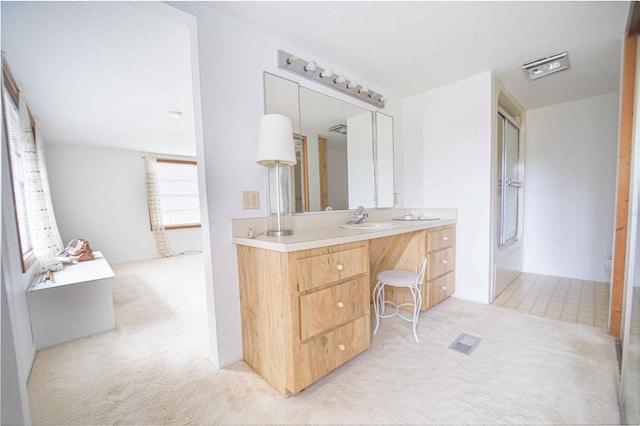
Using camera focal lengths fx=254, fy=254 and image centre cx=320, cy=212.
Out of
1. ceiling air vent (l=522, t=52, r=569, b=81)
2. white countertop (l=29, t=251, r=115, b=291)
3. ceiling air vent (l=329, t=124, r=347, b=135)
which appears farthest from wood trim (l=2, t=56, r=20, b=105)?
ceiling air vent (l=522, t=52, r=569, b=81)

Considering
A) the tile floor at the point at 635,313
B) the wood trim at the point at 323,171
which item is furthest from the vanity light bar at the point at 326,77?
the tile floor at the point at 635,313

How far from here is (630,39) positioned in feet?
5.58

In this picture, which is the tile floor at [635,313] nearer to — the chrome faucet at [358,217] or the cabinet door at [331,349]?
the cabinet door at [331,349]

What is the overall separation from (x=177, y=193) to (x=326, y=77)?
480 cm

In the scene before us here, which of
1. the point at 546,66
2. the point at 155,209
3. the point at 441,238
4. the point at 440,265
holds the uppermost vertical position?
the point at 546,66

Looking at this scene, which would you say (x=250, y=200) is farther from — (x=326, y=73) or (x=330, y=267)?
(x=326, y=73)

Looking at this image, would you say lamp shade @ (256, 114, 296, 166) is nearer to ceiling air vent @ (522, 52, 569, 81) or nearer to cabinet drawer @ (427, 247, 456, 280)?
cabinet drawer @ (427, 247, 456, 280)

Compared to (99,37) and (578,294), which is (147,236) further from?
(578,294)

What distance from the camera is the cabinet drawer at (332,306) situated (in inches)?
50.6

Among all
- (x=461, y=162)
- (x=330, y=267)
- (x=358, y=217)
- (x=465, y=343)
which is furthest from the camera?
(x=461, y=162)

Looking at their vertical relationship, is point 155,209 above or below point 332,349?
above

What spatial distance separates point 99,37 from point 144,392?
2.19m

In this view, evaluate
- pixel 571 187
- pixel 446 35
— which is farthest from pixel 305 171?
pixel 571 187

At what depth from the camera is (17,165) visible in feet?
7.35
